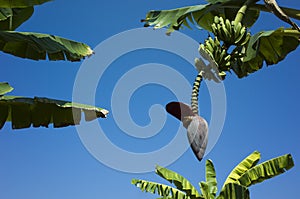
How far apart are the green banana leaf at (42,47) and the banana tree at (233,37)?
854 mm

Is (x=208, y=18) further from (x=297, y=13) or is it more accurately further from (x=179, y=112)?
(x=179, y=112)

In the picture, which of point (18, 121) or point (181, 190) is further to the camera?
point (181, 190)

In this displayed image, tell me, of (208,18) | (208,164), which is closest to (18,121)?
(208,18)

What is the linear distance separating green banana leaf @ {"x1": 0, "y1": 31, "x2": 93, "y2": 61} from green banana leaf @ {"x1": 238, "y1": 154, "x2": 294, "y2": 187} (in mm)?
2692

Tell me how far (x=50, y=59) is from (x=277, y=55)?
1.99 m

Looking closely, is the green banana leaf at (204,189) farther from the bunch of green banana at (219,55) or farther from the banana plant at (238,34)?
the bunch of green banana at (219,55)

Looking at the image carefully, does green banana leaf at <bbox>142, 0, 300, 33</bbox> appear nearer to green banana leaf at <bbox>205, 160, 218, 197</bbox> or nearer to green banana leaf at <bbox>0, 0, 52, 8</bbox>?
green banana leaf at <bbox>0, 0, 52, 8</bbox>

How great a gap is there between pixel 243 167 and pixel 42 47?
371 centimetres

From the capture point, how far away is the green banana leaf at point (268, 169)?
470cm

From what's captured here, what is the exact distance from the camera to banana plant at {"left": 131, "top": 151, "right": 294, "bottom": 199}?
181 inches

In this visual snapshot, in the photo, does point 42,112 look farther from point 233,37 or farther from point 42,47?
point 233,37

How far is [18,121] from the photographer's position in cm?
307

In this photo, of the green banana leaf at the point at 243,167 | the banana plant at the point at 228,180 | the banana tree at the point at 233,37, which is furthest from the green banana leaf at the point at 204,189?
the banana tree at the point at 233,37

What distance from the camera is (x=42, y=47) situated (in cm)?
311
